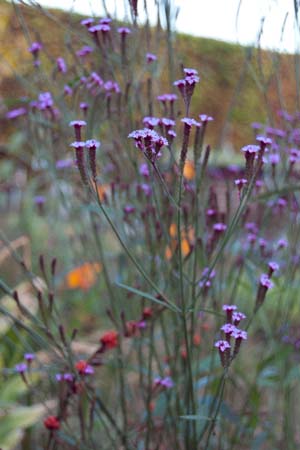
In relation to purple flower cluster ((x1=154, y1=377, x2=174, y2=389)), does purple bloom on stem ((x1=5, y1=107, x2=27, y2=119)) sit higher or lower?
higher

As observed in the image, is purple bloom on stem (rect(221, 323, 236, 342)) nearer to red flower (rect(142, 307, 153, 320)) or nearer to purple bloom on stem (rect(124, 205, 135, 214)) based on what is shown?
red flower (rect(142, 307, 153, 320))

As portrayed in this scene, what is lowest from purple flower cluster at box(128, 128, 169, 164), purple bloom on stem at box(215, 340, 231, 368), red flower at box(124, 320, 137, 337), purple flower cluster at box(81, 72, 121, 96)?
red flower at box(124, 320, 137, 337)

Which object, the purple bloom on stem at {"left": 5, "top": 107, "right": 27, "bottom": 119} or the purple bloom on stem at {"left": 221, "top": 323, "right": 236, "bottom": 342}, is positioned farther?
the purple bloom on stem at {"left": 5, "top": 107, "right": 27, "bottom": 119}

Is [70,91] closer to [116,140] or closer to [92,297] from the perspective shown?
[116,140]

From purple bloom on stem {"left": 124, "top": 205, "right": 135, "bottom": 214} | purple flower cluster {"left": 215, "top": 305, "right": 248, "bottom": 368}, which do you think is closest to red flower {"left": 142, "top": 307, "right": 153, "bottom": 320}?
purple bloom on stem {"left": 124, "top": 205, "right": 135, "bottom": 214}

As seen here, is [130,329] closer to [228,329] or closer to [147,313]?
[147,313]

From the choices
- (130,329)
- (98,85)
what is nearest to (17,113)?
(98,85)

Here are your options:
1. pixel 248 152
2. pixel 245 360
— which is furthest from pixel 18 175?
pixel 248 152

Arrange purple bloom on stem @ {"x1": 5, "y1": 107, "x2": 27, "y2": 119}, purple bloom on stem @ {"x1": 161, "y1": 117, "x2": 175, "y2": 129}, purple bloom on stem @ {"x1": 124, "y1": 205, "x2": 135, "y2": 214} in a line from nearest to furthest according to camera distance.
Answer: purple bloom on stem @ {"x1": 161, "y1": 117, "x2": 175, "y2": 129}, purple bloom on stem @ {"x1": 124, "y1": 205, "x2": 135, "y2": 214}, purple bloom on stem @ {"x1": 5, "y1": 107, "x2": 27, "y2": 119}

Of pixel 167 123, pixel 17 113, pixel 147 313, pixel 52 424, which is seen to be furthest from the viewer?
pixel 17 113

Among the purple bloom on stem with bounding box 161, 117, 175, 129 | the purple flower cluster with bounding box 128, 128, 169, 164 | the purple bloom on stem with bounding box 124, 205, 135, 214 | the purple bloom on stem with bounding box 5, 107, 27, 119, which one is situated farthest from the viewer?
the purple bloom on stem with bounding box 5, 107, 27, 119

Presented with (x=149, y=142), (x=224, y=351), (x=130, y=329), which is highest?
(x=149, y=142)

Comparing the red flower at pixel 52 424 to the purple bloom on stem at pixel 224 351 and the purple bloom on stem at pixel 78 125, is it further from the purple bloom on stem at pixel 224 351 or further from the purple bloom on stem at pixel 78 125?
the purple bloom on stem at pixel 78 125

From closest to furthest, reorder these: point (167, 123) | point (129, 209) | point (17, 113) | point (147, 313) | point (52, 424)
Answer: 1. point (167, 123)
2. point (52, 424)
3. point (147, 313)
4. point (129, 209)
5. point (17, 113)
